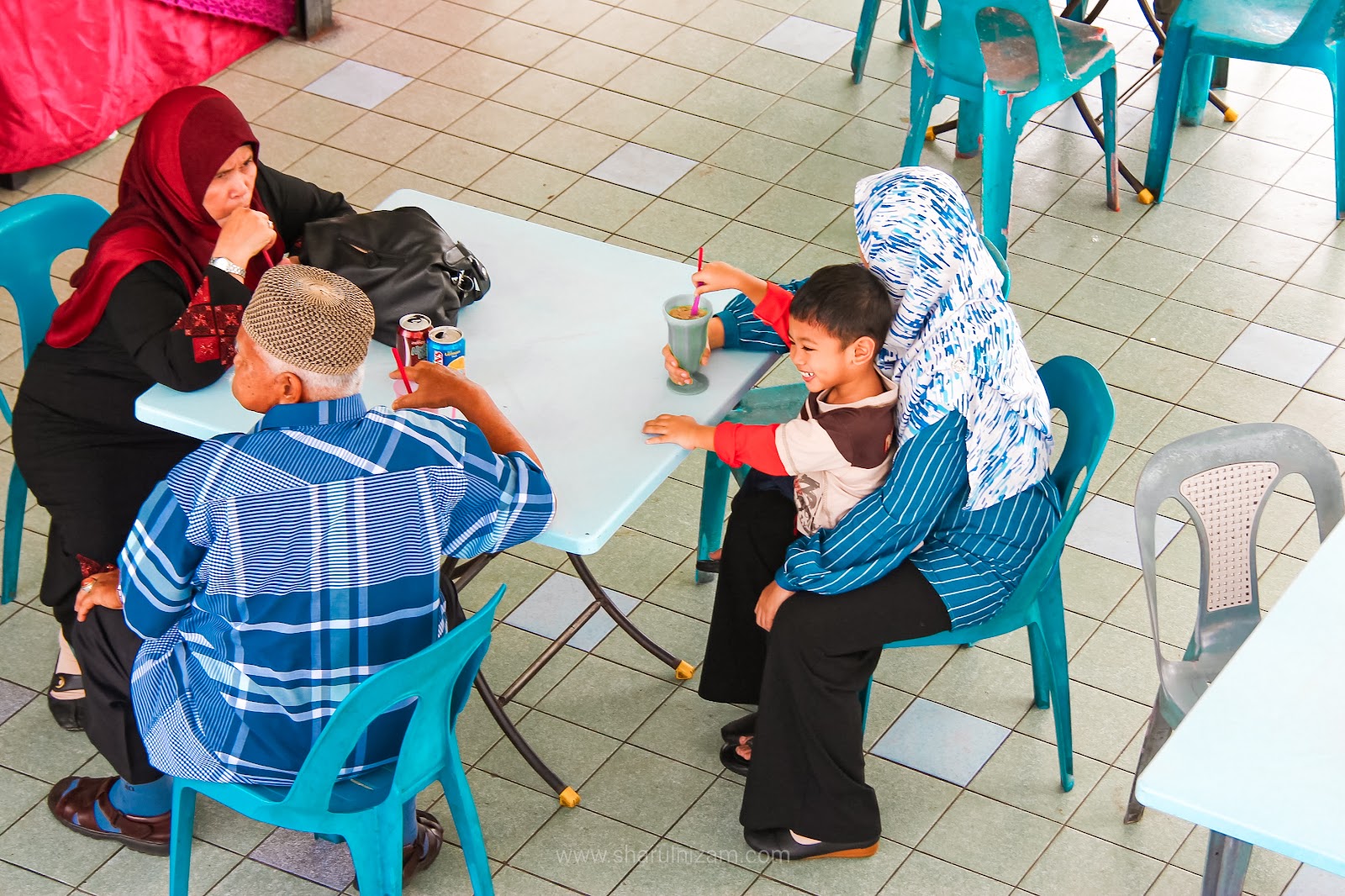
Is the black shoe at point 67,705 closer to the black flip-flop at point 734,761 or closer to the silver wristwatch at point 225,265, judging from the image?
the silver wristwatch at point 225,265

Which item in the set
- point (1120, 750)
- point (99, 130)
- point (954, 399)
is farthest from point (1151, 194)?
point (99, 130)

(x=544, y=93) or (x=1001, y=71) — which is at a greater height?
(x=1001, y=71)

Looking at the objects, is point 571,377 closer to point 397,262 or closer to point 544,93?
point 397,262

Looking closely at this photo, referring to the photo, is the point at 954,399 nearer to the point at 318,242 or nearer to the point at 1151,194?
the point at 318,242

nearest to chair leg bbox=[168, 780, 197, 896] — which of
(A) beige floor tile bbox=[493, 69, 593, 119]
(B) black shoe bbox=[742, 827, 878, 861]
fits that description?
(B) black shoe bbox=[742, 827, 878, 861]

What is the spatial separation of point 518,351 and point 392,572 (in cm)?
81

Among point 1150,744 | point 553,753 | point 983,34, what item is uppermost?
point 983,34

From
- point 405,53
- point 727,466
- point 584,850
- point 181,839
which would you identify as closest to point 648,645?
point 727,466

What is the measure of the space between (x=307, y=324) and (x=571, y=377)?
29.5 inches

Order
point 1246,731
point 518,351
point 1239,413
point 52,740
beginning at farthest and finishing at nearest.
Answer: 1. point 1239,413
2. point 52,740
3. point 518,351
4. point 1246,731

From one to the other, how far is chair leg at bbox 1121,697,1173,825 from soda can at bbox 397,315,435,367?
1578mm

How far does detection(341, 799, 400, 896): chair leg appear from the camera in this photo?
2.65m

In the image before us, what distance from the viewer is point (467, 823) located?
285 cm

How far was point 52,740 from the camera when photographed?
3.38m
